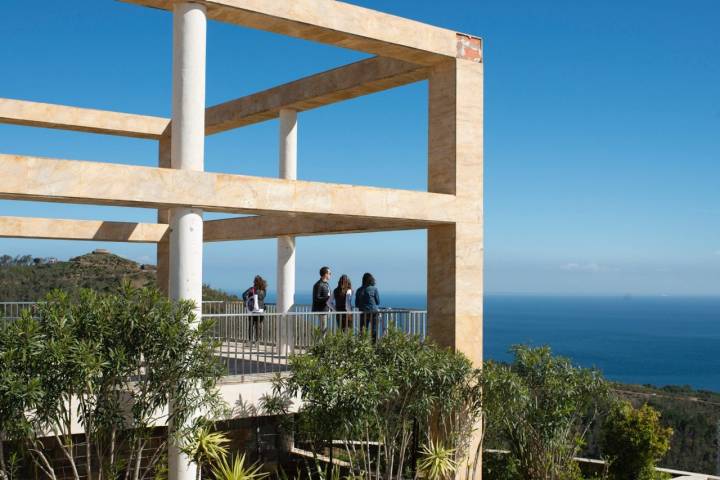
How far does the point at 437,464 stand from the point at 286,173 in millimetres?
7701

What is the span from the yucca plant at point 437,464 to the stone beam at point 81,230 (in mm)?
9372

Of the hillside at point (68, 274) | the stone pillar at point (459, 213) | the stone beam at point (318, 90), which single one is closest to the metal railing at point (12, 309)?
the stone beam at point (318, 90)

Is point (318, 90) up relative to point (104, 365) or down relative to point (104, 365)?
up

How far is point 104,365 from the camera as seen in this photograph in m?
10.1

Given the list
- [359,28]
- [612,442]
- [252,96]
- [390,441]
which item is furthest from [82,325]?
[612,442]

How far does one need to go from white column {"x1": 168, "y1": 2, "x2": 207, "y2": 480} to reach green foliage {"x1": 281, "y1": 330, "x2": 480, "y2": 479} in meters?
2.04

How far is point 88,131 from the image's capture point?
19844 mm

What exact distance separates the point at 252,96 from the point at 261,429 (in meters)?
7.73

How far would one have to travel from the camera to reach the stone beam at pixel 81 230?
18.3 meters

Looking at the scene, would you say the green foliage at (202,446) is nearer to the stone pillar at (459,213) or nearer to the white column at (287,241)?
the stone pillar at (459,213)

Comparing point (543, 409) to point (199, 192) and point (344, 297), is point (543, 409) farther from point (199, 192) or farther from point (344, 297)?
point (199, 192)

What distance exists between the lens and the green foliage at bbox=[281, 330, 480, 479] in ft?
38.6

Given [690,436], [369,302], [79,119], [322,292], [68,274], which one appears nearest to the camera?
[369,302]

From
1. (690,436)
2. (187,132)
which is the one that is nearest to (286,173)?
(187,132)
